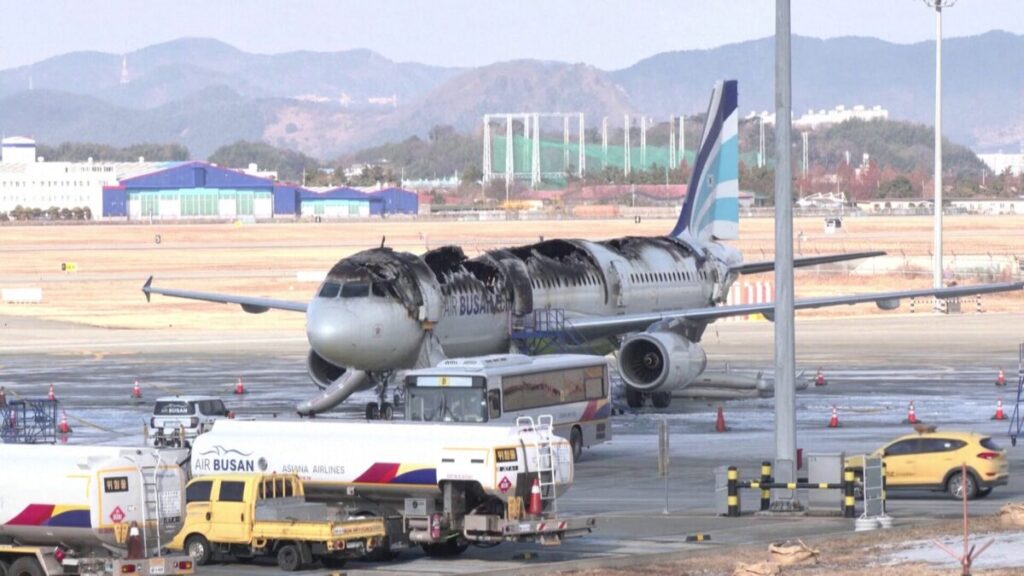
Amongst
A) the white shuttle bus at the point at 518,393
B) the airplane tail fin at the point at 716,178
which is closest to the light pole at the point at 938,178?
the airplane tail fin at the point at 716,178

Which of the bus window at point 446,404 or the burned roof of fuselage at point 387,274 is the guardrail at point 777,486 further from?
the burned roof of fuselage at point 387,274

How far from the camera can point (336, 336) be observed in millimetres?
47031

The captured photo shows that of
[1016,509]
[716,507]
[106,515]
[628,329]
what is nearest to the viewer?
[106,515]

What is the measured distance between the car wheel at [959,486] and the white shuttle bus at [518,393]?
9754mm

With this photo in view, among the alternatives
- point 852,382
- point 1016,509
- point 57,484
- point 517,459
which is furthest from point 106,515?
point 852,382

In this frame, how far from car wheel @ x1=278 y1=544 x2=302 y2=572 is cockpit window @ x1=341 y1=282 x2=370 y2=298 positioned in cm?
1818

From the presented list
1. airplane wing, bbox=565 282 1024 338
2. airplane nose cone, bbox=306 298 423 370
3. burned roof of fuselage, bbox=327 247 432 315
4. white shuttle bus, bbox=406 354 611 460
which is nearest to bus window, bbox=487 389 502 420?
white shuttle bus, bbox=406 354 611 460

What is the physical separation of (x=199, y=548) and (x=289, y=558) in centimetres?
184

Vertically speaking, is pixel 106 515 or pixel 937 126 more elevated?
pixel 937 126

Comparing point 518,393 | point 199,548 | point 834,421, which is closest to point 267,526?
point 199,548

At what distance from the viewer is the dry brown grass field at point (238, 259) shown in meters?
101

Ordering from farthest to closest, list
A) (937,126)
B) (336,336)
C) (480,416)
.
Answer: (937,126) < (336,336) < (480,416)

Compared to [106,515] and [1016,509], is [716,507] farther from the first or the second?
[106,515]

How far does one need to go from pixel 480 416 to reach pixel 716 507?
23.1ft
